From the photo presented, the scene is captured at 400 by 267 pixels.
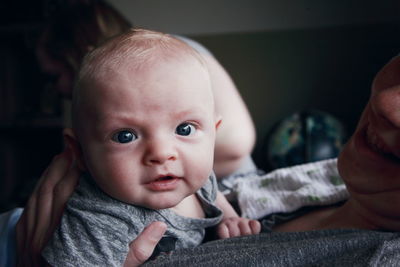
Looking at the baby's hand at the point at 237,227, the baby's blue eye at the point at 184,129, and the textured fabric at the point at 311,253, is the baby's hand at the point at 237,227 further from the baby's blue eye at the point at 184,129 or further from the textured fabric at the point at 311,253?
the baby's blue eye at the point at 184,129

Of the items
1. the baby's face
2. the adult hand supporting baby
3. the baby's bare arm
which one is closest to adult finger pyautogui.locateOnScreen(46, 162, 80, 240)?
the adult hand supporting baby

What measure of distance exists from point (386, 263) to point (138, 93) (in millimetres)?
461

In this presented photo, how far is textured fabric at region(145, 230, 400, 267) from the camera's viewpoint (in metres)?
0.70

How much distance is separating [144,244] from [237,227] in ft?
0.88

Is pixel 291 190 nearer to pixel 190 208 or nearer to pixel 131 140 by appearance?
pixel 190 208

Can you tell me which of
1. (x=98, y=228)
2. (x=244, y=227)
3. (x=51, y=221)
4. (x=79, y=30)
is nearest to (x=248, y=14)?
(x=79, y=30)

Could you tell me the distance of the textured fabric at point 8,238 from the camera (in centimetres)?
103

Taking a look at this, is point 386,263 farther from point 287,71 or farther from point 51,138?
point 51,138

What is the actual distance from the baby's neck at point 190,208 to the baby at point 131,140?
0.07 m

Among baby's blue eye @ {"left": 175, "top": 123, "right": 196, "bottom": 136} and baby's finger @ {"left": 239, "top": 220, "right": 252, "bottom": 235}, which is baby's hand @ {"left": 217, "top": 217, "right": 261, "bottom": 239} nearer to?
baby's finger @ {"left": 239, "top": 220, "right": 252, "bottom": 235}

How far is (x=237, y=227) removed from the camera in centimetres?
102

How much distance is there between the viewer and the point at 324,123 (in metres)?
2.57

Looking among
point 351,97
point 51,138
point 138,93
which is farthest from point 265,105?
point 138,93

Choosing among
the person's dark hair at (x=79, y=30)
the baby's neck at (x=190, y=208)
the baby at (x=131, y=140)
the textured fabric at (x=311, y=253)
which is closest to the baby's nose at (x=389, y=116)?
the textured fabric at (x=311, y=253)
